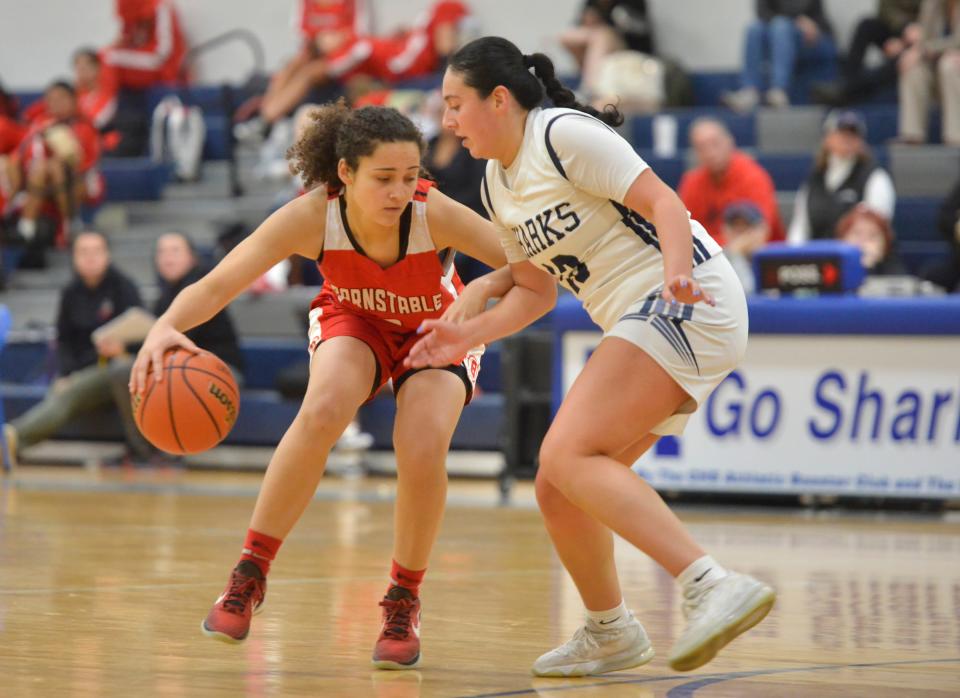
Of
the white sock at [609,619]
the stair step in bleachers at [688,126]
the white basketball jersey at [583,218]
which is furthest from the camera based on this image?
the stair step in bleachers at [688,126]

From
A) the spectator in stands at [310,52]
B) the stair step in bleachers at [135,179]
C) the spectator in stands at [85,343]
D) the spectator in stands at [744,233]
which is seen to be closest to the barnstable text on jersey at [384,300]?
the spectator in stands at [744,233]

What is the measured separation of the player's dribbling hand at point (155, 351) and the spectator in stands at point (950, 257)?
6.67 m

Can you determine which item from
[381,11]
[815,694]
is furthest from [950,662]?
[381,11]

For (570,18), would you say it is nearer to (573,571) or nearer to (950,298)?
(950,298)

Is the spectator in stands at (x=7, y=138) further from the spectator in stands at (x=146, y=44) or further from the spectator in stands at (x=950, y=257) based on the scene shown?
the spectator in stands at (x=950, y=257)

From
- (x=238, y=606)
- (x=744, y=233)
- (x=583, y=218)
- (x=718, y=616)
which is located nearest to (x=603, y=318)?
(x=583, y=218)

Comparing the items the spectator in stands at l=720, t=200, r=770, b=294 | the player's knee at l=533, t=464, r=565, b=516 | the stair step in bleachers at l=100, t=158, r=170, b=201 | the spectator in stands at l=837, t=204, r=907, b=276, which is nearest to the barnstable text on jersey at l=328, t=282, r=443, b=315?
the player's knee at l=533, t=464, r=565, b=516

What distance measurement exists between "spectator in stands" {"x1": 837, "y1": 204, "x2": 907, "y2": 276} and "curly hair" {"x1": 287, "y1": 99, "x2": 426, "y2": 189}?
6.00 m

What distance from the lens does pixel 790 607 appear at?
4.75m

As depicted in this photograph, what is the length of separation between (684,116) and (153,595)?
8612 millimetres

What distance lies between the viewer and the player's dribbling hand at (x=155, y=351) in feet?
12.3

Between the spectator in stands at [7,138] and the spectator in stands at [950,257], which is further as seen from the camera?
the spectator in stands at [7,138]

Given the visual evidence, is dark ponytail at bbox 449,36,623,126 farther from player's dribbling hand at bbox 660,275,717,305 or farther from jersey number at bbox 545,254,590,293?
player's dribbling hand at bbox 660,275,717,305

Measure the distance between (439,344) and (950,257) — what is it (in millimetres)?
6905
